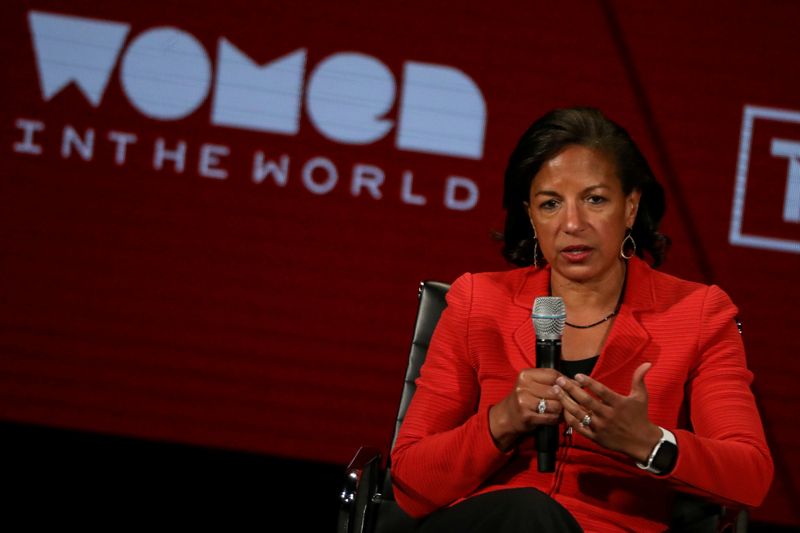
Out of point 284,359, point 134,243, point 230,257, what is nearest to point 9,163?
point 134,243

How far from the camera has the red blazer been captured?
2.01 meters

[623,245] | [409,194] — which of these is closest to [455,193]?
[409,194]

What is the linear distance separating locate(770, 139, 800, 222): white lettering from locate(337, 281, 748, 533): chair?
243 cm

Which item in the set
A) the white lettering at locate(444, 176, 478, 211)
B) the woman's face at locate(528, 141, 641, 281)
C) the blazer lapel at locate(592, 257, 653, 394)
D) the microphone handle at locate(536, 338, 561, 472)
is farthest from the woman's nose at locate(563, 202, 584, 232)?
the white lettering at locate(444, 176, 478, 211)

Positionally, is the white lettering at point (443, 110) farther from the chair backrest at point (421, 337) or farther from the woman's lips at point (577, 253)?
the woman's lips at point (577, 253)

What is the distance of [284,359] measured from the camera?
4.60m

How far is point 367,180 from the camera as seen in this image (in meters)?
4.54

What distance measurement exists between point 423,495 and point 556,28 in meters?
2.92

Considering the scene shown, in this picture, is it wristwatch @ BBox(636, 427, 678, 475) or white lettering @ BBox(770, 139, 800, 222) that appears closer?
wristwatch @ BBox(636, 427, 678, 475)

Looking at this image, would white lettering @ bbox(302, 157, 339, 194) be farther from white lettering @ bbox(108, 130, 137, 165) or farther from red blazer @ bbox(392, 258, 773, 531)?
red blazer @ bbox(392, 258, 773, 531)

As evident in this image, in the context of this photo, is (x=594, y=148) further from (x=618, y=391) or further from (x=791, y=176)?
(x=791, y=176)

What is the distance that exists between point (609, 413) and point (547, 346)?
162mm

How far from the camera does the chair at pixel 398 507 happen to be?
82.0 inches

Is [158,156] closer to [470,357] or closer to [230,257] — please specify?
[230,257]
